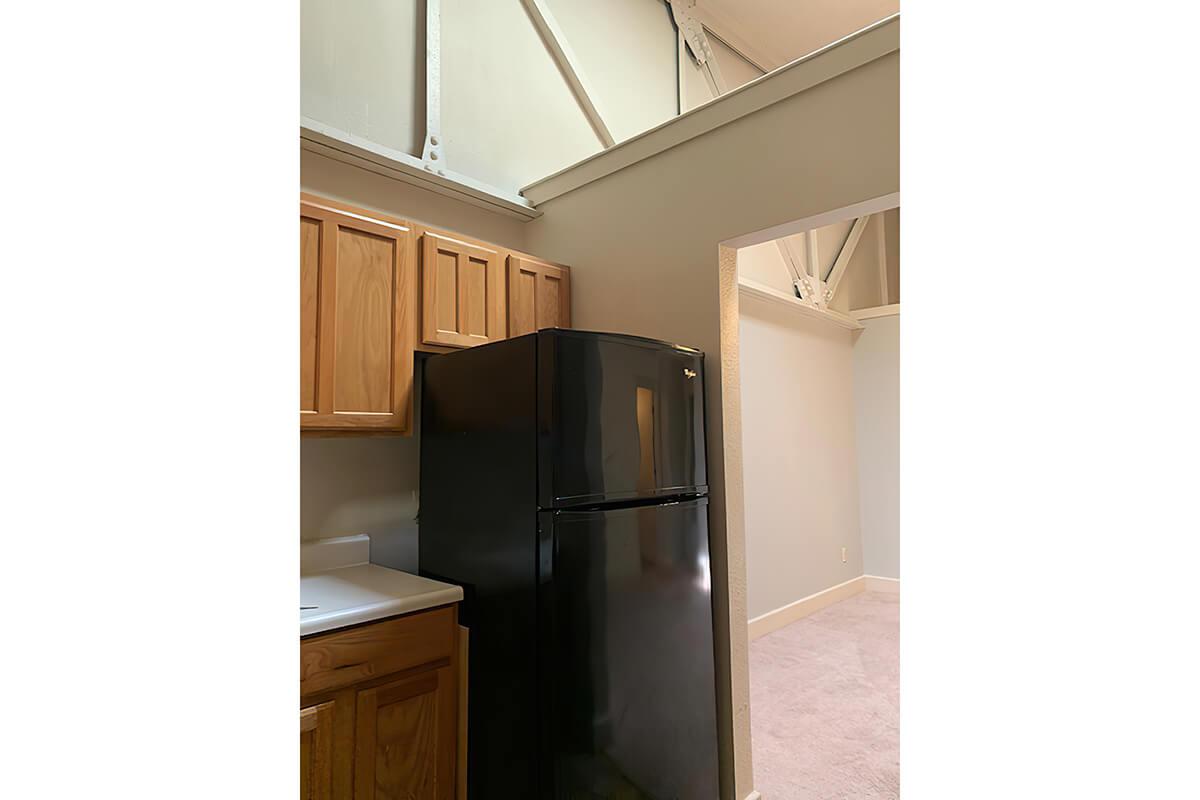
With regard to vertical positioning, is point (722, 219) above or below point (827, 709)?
above

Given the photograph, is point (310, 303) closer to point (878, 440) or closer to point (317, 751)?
point (317, 751)

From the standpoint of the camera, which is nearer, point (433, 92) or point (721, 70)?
point (433, 92)

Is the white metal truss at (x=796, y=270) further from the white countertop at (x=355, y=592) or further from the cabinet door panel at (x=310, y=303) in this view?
the white countertop at (x=355, y=592)

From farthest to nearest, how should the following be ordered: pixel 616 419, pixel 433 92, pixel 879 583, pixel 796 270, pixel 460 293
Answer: pixel 879 583, pixel 796 270, pixel 433 92, pixel 460 293, pixel 616 419

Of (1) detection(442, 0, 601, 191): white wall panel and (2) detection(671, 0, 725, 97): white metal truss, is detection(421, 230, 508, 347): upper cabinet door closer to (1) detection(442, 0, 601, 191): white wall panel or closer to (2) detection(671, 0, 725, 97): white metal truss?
(1) detection(442, 0, 601, 191): white wall panel

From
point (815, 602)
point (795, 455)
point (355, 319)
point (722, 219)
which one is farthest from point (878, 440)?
point (355, 319)

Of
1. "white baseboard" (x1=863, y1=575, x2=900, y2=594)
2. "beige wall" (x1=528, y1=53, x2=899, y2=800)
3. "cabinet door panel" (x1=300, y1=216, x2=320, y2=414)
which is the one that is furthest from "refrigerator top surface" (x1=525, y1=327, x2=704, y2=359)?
"white baseboard" (x1=863, y1=575, x2=900, y2=594)

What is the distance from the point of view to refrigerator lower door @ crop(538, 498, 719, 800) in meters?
1.60

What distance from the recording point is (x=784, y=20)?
157 inches

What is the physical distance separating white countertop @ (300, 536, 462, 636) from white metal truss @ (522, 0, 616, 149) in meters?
2.16

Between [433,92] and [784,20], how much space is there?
2.67 metres
